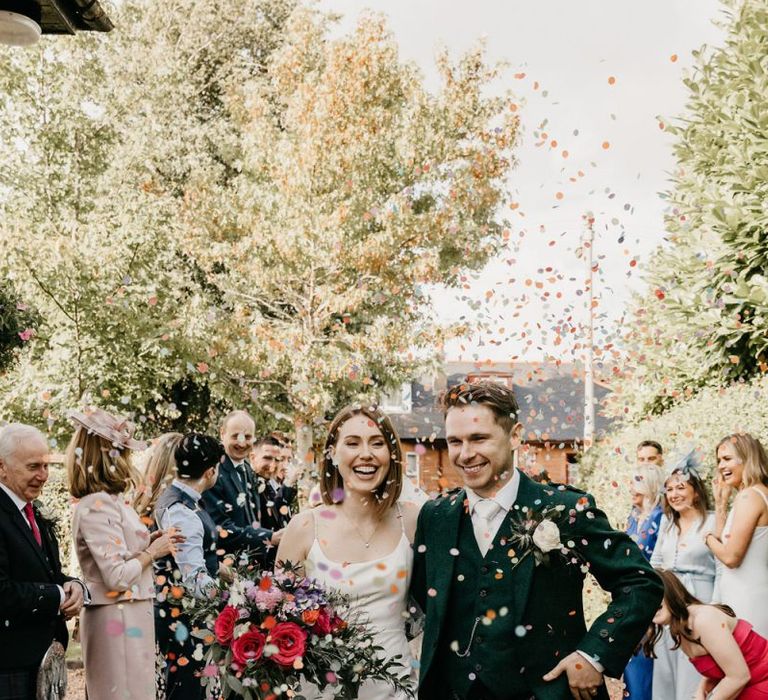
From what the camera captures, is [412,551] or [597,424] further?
[597,424]

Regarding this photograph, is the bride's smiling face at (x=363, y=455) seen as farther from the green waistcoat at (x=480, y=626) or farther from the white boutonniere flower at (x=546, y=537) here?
the white boutonniere flower at (x=546, y=537)

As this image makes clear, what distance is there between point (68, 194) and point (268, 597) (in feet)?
54.2

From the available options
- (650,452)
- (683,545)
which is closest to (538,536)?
(683,545)

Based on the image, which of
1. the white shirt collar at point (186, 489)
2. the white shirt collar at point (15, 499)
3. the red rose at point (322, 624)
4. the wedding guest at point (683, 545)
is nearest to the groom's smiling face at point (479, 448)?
the red rose at point (322, 624)

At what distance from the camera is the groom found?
9.95 ft

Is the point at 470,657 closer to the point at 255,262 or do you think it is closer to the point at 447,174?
the point at 255,262

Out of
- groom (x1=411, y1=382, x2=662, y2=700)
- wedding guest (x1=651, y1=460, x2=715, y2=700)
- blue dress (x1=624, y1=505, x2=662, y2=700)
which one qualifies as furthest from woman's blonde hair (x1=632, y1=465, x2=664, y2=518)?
groom (x1=411, y1=382, x2=662, y2=700)

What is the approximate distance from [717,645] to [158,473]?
3326mm

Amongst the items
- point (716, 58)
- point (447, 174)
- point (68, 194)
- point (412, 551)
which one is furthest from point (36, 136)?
point (412, 551)

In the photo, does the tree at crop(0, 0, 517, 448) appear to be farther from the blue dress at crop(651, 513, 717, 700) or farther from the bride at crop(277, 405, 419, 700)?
the bride at crop(277, 405, 419, 700)

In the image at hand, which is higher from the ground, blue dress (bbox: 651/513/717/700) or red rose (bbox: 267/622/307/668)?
red rose (bbox: 267/622/307/668)

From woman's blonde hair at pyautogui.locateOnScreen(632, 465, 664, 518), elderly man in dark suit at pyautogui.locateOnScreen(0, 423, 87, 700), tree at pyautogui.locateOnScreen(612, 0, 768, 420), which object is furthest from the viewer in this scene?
tree at pyautogui.locateOnScreen(612, 0, 768, 420)

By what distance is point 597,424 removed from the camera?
119 feet

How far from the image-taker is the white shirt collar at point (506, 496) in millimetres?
3289
